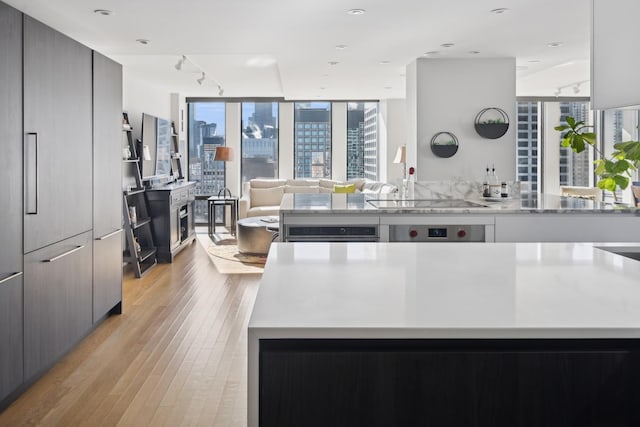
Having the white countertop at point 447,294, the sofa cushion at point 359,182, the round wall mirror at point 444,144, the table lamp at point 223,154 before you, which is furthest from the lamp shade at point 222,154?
the white countertop at point 447,294

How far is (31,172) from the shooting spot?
9.88 ft

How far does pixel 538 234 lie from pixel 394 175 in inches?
239

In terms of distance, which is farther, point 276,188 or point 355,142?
point 355,142

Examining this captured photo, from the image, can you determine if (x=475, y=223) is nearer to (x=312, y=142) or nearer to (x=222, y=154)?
(x=222, y=154)

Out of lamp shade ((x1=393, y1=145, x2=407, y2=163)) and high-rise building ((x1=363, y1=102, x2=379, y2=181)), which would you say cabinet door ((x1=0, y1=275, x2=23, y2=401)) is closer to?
lamp shade ((x1=393, y1=145, x2=407, y2=163))

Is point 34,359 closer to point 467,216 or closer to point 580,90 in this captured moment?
point 467,216

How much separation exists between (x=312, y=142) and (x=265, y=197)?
1.52 meters

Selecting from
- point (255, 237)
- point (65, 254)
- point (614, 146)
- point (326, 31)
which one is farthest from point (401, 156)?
point (65, 254)

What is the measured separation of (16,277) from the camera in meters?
2.86

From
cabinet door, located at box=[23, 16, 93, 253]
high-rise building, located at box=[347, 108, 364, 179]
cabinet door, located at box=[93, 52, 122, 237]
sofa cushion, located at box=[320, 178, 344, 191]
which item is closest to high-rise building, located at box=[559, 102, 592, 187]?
high-rise building, located at box=[347, 108, 364, 179]

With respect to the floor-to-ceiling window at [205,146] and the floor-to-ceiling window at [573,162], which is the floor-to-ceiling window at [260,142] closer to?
the floor-to-ceiling window at [205,146]

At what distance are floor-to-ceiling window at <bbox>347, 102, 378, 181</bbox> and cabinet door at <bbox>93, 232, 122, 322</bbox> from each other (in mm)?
6448

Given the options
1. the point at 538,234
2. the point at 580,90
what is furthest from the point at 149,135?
the point at 580,90

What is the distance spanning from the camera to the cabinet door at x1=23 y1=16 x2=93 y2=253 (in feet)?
9.89
